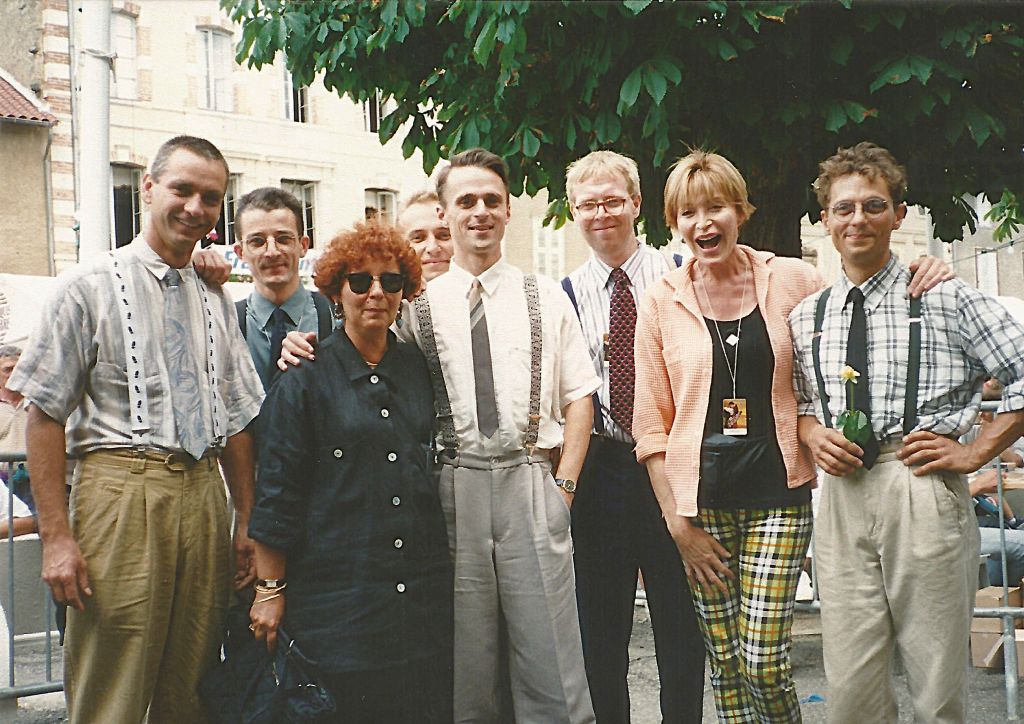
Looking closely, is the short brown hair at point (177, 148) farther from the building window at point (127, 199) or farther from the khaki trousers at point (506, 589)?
the building window at point (127, 199)

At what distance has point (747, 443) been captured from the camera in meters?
3.65

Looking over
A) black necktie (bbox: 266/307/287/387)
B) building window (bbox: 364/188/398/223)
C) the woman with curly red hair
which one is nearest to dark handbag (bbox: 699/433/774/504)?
the woman with curly red hair

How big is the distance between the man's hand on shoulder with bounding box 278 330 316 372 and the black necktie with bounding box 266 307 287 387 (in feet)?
1.69

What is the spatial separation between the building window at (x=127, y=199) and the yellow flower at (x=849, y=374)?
1830cm

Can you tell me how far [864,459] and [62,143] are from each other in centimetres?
1855

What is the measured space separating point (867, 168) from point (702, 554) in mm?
1320

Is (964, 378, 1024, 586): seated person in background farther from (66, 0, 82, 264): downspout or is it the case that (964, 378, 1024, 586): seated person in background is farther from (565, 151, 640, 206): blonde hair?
(66, 0, 82, 264): downspout

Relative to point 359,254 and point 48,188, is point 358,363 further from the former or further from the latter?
point 48,188

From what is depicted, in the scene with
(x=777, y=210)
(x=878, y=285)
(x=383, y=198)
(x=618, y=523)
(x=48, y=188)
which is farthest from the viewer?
(x=383, y=198)

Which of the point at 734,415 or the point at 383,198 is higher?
the point at 383,198

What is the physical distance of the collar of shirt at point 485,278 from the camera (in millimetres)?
3736

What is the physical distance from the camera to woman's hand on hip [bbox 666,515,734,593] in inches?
144

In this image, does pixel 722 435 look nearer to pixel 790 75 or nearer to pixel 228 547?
pixel 228 547

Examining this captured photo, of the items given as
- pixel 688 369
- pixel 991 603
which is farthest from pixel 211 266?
pixel 991 603
